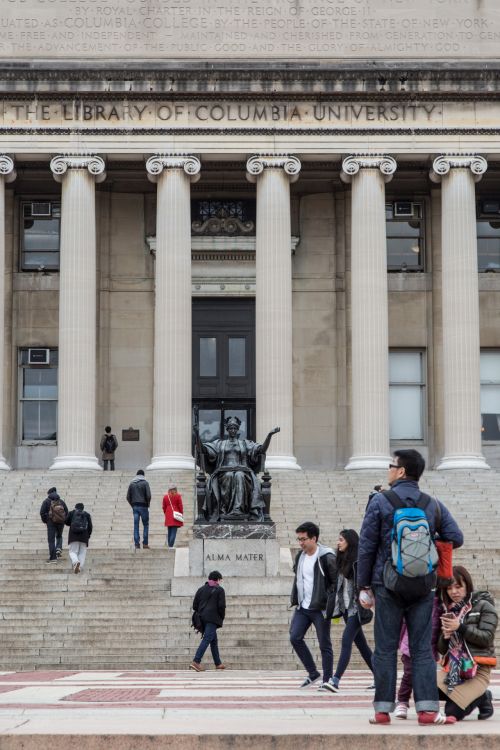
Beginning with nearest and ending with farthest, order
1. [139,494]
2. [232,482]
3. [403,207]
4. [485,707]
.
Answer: [485,707]
[232,482]
[139,494]
[403,207]

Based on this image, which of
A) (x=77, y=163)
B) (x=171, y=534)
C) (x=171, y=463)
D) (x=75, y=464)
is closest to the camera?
(x=171, y=534)

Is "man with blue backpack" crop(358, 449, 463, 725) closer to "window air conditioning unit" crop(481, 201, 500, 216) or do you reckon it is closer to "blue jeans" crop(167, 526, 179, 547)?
"blue jeans" crop(167, 526, 179, 547)

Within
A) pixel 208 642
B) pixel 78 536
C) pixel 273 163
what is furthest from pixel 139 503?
pixel 273 163

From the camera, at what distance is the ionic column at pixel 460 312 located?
39.8m

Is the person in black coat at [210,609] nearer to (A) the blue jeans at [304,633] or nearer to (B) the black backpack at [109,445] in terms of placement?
(A) the blue jeans at [304,633]

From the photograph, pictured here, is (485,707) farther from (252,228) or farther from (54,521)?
(252,228)

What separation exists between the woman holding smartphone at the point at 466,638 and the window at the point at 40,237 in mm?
34257

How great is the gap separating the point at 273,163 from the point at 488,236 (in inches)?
337

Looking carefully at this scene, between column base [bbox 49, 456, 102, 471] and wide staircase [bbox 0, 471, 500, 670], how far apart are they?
0.97 meters

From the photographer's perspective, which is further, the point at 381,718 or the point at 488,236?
the point at 488,236

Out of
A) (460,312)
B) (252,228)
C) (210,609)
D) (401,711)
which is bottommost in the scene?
(210,609)

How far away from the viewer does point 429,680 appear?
10516mm

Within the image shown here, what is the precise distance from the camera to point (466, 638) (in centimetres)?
1168
